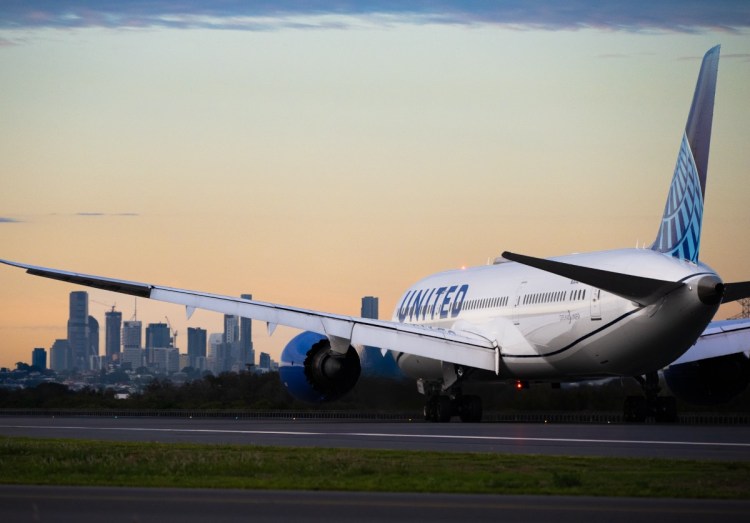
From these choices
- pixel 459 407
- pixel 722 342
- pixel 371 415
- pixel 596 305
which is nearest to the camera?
pixel 596 305

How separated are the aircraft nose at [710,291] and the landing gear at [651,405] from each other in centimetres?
518

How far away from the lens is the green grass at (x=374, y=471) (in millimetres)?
16031

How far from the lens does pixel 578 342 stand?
3456cm

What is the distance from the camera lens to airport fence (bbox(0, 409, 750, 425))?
41188 millimetres

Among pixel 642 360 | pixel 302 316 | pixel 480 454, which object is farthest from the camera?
pixel 302 316

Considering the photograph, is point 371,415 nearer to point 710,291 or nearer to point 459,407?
point 459,407

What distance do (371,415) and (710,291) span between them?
61.7ft

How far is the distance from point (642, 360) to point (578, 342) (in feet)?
5.86

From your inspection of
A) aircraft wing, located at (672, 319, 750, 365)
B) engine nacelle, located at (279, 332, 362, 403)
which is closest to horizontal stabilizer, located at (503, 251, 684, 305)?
aircraft wing, located at (672, 319, 750, 365)

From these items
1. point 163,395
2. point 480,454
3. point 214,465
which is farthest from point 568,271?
point 163,395

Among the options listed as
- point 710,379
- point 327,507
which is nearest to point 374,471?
point 327,507

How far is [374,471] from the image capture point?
18000 mm

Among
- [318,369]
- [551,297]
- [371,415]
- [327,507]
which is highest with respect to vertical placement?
[551,297]

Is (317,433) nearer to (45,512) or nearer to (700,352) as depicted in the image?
(700,352)
